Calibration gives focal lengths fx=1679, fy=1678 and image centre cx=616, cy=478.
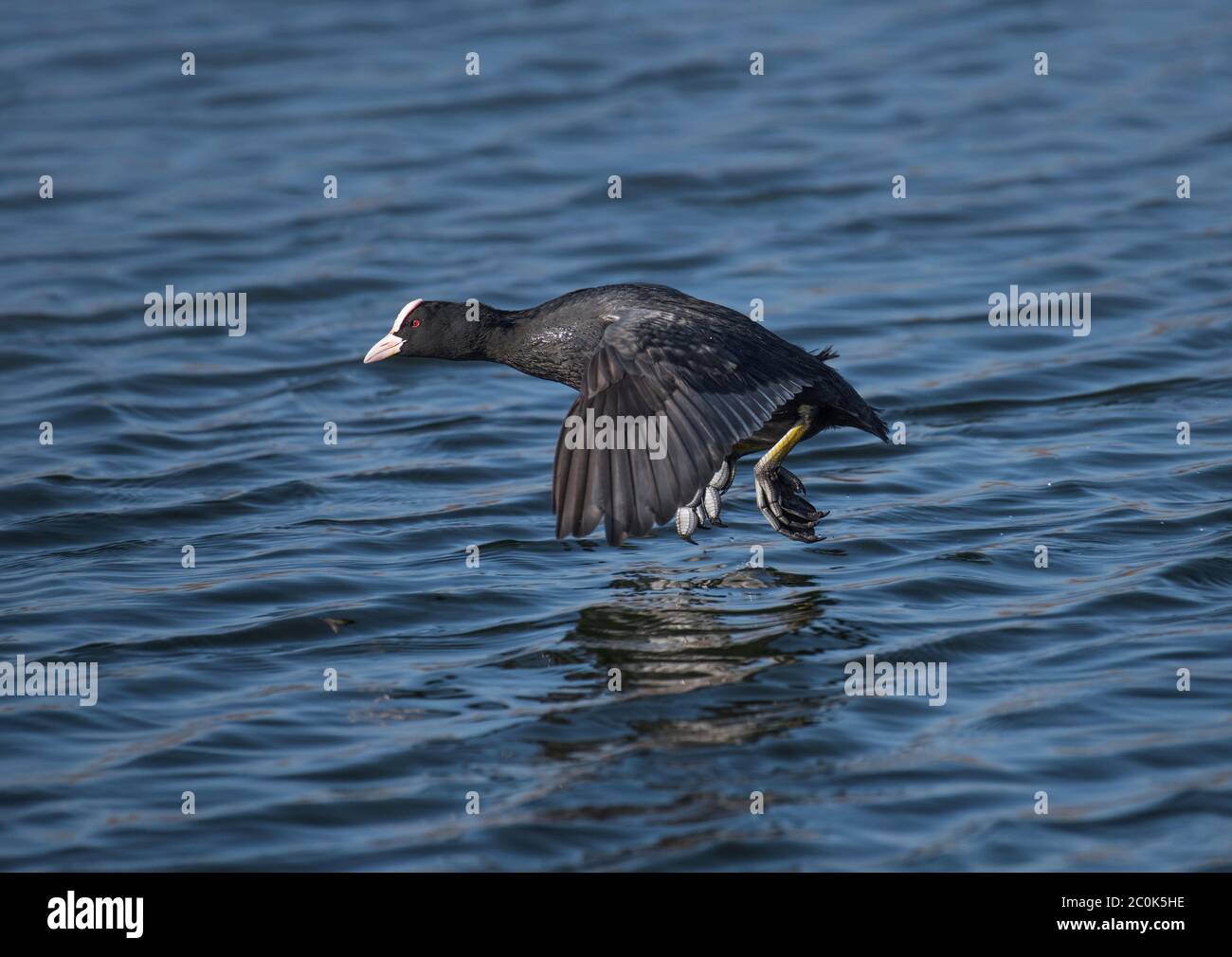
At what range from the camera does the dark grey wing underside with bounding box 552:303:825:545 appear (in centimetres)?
664

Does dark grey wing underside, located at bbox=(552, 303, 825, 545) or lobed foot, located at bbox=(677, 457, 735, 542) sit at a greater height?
dark grey wing underside, located at bbox=(552, 303, 825, 545)

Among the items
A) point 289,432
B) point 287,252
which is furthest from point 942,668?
point 287,252

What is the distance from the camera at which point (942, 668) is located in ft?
22.6

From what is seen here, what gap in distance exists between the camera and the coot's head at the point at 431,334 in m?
8.62

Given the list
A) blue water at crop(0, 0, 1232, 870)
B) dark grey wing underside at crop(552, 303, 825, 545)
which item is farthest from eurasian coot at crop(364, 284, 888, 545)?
blue water at crop(0, 0, 1232, 870)

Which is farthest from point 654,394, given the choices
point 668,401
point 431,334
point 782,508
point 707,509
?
point 431,334

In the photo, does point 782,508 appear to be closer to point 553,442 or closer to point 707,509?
point 707,509

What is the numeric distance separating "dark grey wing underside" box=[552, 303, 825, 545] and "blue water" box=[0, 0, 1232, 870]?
73cm

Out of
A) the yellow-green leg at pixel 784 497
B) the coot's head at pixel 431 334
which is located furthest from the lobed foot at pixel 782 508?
the coot's head at pixel 431 334

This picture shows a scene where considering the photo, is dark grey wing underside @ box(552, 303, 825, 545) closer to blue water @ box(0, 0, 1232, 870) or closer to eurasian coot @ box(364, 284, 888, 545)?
eurasian coot @ box(364, 284, 888, 545)

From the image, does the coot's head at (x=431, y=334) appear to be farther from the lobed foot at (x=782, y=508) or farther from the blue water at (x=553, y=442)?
the lobed foot at (x=782, y=508)

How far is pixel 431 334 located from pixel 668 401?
79.6 inches
